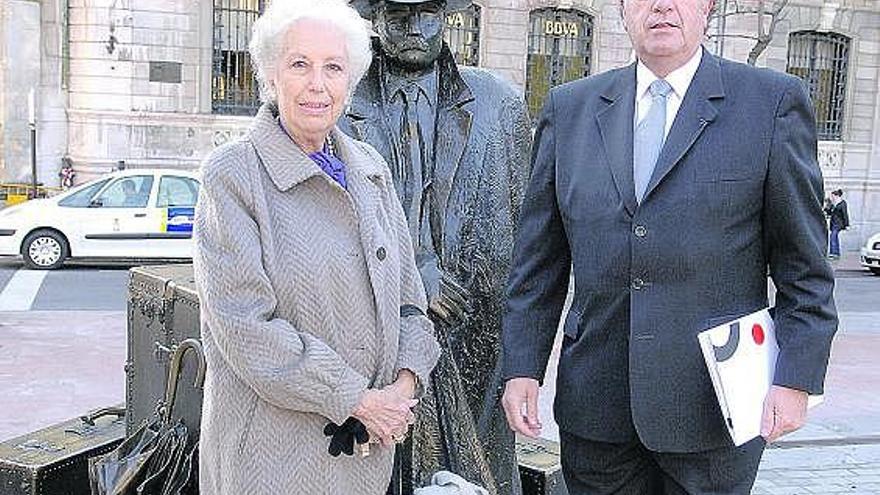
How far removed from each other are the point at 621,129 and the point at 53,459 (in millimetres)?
2638

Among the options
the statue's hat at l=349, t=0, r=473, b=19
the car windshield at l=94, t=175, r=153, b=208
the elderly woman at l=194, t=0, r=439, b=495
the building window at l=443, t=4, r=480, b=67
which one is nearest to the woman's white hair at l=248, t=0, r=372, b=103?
the elderly woman at l=194, t=0, r=439, b=495

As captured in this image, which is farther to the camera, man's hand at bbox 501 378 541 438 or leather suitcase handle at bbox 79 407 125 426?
leather suitcase handle at bbox 79 407 125 426

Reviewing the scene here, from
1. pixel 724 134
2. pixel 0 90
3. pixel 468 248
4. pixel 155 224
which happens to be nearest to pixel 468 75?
pixel 468 248

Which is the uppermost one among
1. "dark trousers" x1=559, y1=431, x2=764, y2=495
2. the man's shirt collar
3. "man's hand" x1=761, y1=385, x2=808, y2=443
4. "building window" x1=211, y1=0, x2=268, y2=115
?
"building window" x1=211, y1=0, x2=268, y2=115

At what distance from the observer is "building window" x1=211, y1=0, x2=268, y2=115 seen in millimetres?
18188

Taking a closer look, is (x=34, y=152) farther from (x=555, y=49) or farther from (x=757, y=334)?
(x=757, y=334)

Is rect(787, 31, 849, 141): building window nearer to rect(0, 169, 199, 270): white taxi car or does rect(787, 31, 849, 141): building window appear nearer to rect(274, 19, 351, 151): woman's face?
rect(0, 169, 199, 270): white taxi car

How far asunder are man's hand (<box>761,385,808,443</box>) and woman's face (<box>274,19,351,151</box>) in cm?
115

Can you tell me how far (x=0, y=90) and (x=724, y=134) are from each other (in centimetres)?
1774

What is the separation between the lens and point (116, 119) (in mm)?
17578

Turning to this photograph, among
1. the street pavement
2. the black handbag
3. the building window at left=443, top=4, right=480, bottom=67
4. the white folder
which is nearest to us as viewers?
the white folder

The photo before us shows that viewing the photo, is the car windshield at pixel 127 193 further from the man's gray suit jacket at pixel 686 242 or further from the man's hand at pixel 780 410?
the man's hand at pixel 780 410

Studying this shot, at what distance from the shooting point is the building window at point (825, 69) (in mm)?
21156

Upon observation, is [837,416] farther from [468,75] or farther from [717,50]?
[717,50]
